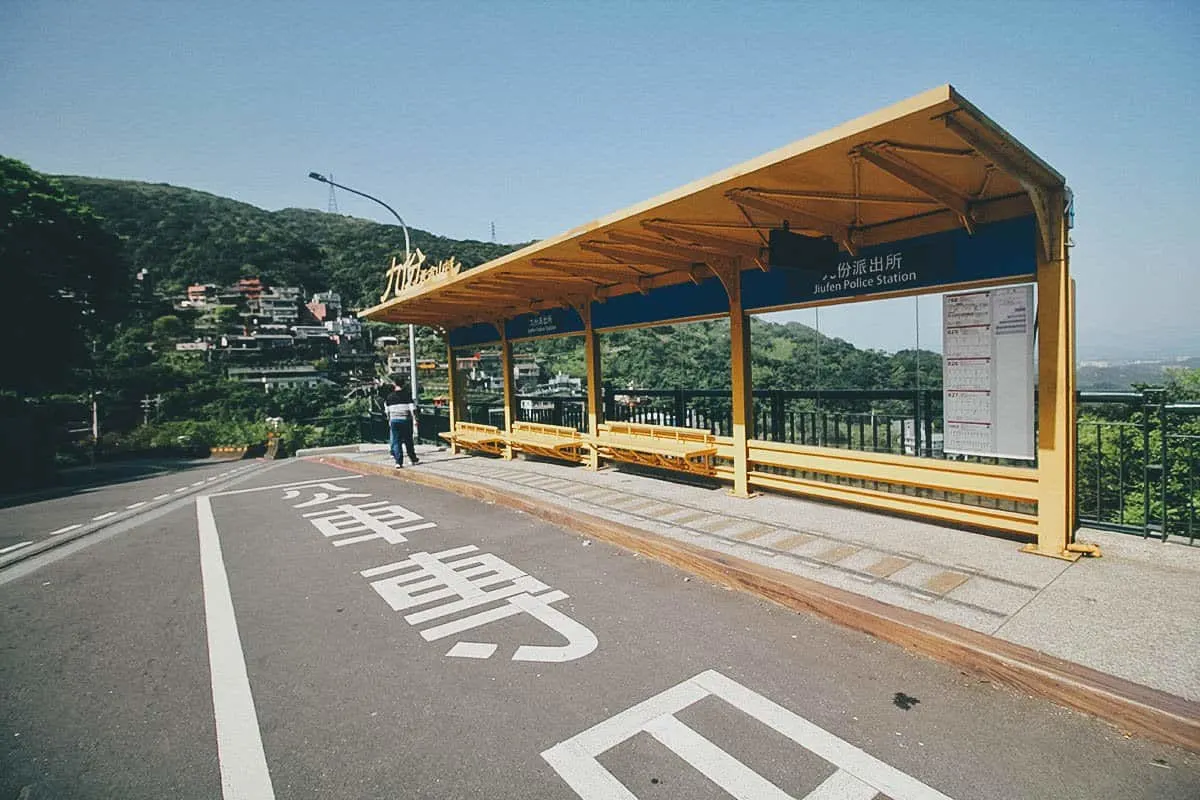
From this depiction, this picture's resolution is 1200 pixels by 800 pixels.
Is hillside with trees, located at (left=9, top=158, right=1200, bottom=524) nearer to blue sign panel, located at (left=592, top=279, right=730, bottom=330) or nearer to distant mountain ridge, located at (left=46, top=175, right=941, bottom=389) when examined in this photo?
distant mountain ridge, located at (left=46, top=175, right=941, bottom=389)

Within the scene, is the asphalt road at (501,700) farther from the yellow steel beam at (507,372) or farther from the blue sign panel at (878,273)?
the yellow steel beam at (507,372)

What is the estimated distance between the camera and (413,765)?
8.57 feet

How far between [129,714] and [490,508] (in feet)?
15.7

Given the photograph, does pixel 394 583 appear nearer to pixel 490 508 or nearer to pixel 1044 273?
pixel 490 508

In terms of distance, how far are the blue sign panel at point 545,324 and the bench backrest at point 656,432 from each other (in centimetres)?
180

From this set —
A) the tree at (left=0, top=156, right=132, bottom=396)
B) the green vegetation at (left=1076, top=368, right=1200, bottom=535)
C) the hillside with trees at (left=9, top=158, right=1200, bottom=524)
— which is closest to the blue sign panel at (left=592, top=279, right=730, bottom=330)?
the hillside with trees at (left=9, top=158, right=1200, bottom=524)

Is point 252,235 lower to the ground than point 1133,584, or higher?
higher

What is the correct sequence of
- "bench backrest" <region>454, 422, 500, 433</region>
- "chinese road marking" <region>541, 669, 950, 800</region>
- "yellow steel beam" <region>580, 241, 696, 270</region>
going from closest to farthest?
"chinese road marking" <region>541, 669, 950, 800</region>, "yellow steel beam" <region>580, 241, 696, 270</region>, "bench backrest" <region>454, 422, 500, 433</region>

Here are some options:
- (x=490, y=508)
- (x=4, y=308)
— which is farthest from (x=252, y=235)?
(x=490, y=508)

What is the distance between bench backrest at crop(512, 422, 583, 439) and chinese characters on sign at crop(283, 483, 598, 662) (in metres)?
3.35

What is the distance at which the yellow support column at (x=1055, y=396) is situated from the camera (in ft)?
14.6

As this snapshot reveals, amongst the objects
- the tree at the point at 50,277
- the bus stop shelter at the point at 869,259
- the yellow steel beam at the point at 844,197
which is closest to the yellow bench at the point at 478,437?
the bus stop shelter at the point at 869,259

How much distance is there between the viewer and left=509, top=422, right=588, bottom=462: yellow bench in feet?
31.7

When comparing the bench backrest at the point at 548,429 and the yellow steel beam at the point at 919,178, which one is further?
the bench backrest at the point at 548,429
